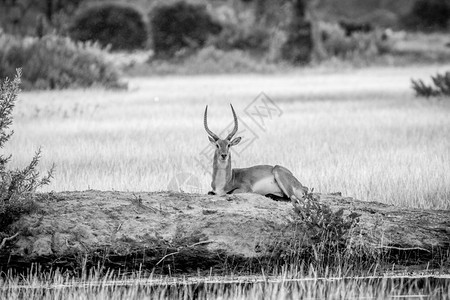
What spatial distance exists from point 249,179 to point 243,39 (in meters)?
34.3

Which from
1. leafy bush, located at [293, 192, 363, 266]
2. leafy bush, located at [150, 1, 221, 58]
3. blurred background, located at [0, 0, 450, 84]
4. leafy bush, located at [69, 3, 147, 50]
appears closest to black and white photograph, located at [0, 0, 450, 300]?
leafy bush, located at [293, 192, 363, 266]

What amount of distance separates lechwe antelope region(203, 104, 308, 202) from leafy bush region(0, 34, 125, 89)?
619 inches

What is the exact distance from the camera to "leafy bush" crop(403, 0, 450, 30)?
5997 cm

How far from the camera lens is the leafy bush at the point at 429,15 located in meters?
60.0

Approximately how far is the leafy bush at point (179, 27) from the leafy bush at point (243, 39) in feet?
4.30

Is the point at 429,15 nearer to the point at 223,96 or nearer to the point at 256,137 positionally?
the point at 223,96

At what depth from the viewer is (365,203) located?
8281mm

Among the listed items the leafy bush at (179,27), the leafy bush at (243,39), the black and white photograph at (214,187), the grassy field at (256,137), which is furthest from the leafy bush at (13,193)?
the leafy bush at (179,27)

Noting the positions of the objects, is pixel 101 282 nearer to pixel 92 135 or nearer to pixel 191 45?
pixel 92 135

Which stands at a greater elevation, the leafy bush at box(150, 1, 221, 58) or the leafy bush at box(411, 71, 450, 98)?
the leafy bush at box(150, 1, 221, 58)

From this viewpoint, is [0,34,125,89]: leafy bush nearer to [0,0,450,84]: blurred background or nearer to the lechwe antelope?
[0,0,450,84]: blurred background

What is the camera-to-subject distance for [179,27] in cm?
4441

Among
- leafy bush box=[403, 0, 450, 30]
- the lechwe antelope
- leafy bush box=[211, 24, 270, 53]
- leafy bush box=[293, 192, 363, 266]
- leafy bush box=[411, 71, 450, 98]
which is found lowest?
leafy bush box=[293, 192, 363, 266]

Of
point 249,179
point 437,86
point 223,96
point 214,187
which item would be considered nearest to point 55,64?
point 223,96
